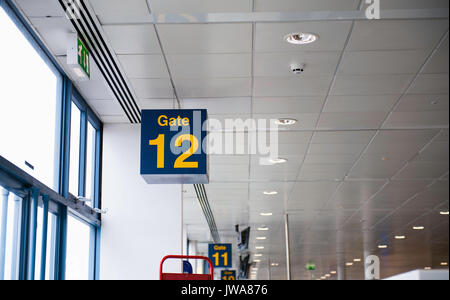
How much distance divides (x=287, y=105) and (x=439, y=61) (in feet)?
6.62

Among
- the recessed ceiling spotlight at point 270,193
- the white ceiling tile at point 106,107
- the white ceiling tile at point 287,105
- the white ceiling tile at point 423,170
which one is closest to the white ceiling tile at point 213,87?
the white ceiling tile at point 287,105

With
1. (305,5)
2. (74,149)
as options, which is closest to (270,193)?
(74,149)

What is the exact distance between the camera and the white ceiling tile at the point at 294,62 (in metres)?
6.18

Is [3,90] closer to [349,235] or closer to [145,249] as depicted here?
[145,249]

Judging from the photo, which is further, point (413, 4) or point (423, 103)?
point (423, 103)

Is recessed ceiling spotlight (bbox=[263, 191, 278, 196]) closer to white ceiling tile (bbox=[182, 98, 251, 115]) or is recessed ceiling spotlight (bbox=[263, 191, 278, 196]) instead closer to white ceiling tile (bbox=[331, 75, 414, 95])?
white ceiling tile (bbox=[182, 98, 251, 115])

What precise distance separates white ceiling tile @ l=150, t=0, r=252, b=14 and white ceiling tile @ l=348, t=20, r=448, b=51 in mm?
1151

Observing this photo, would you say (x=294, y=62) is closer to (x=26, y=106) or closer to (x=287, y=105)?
(x=287, y=105)

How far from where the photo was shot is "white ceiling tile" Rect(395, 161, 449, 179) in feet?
34.7

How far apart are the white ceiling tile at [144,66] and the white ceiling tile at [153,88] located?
154 millimetres

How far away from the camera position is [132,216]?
8102 millimetres

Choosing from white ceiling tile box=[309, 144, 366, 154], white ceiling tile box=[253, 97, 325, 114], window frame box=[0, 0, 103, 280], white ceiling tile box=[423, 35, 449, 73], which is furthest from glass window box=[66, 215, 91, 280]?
white ceiling tile box=[423, 35, 449, 73]
